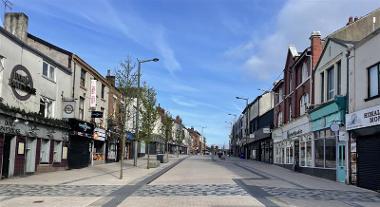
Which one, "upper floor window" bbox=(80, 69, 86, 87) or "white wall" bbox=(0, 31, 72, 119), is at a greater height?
"upper floor window" bbox=(80, 69, 86, 87)

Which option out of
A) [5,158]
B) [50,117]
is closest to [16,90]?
[5,158]

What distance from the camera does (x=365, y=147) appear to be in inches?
990

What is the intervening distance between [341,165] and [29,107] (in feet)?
57.1

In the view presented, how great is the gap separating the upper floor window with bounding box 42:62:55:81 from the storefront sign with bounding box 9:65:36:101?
250cm

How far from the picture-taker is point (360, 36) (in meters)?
33.8

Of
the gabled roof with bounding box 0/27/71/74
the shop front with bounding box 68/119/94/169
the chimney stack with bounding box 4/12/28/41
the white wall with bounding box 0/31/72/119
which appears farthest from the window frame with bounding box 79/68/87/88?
the chimney stack with bounding box 4/12/28/41

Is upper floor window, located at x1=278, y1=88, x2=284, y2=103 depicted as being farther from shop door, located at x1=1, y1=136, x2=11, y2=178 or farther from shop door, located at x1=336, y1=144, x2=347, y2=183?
shop door, located at x1=1, y1=136, x2=11, y2=178

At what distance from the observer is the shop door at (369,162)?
23.4 m

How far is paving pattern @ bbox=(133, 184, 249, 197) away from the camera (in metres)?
19.0

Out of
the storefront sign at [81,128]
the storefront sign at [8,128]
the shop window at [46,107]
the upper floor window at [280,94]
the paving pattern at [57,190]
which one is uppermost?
the upper floor window at [280,94]

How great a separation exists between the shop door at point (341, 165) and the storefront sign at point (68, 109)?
16912 millimetres

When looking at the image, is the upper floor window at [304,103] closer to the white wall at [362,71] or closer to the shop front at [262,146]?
the white wall at [362,71]

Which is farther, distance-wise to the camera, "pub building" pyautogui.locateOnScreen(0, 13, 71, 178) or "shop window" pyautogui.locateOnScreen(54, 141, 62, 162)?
"shop window" pyautogui.locateOnScreen(54, 141, 62, 162)

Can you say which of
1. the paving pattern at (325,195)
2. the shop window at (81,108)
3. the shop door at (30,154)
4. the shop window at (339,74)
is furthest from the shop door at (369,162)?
the shop window at (81,108)
